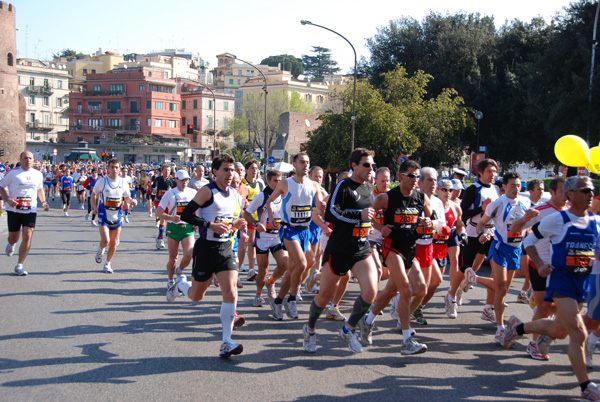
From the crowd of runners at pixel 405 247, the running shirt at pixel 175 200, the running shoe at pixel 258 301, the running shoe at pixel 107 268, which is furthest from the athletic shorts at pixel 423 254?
the running shoe at pixel 107 268

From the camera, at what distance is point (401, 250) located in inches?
246

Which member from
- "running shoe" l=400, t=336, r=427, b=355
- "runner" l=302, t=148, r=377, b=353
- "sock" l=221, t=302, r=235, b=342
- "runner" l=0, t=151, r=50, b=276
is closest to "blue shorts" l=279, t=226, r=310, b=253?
"runner" l=302, t=148, r=377, b=353

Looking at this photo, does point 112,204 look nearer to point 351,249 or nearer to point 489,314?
point 351,249

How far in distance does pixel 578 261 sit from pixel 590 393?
111cm

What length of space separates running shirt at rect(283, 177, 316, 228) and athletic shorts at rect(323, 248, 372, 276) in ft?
4.89

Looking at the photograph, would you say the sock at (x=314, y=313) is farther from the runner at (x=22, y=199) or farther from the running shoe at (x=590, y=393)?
the runner at (x=22, y=199)

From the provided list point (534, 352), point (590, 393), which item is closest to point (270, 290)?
point (534, 352)

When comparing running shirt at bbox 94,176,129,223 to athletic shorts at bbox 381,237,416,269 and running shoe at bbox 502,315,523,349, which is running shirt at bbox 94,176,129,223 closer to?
athletic shorts at bbox 381,237,416,269

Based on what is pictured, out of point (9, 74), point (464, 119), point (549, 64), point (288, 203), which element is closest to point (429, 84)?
point (464, 119)

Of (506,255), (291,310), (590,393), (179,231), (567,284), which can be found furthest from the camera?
(179,231)

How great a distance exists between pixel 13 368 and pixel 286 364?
2.63 metres

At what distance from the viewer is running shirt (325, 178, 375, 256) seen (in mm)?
6145

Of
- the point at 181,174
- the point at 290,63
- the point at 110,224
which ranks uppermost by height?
the point at 290,63

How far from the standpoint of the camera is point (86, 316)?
25.3 ft
